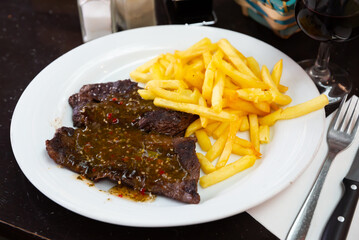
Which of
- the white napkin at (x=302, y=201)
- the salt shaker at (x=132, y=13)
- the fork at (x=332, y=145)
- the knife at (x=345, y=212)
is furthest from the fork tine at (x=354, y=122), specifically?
the salt shaker at (x=132, y=13)

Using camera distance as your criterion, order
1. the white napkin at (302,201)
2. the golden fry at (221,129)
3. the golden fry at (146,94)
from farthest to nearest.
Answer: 1. the golden fry at (146,94)
2. the golden fry at (221,129)
3. the white napkin at (302,201)

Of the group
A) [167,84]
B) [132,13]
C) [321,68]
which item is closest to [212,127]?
[167,84]

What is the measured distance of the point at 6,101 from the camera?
129 inches

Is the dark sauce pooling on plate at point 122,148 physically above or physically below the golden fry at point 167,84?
below

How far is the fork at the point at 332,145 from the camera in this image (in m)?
2.32

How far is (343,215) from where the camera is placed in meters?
2.34

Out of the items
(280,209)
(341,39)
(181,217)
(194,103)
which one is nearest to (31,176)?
(181,217)

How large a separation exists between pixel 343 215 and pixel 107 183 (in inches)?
50.0

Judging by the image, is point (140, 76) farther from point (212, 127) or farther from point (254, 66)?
point (254, 66)

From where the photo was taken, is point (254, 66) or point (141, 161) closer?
point (141, 161)

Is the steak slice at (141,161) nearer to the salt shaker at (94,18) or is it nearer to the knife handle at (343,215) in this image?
the knife handle at (343,215)

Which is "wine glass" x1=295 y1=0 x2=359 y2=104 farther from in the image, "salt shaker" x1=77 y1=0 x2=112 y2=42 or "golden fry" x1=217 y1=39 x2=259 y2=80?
"salt shaker" x1=77 y1=0 x2=112 y2=42

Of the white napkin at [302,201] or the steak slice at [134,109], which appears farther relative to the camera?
the steak slice at [134,109]

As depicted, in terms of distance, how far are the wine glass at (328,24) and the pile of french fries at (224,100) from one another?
32cm
